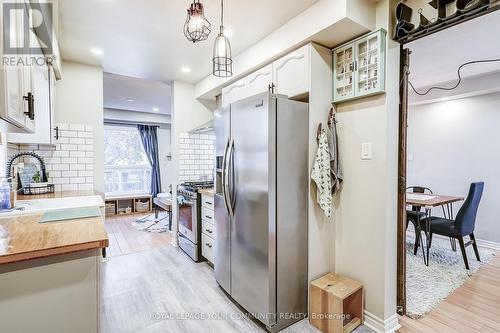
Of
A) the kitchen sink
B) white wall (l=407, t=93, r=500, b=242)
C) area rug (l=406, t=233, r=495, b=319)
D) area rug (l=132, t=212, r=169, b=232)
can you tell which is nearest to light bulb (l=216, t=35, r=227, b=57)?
the kitchen sink

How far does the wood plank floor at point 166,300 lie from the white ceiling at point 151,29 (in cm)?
244

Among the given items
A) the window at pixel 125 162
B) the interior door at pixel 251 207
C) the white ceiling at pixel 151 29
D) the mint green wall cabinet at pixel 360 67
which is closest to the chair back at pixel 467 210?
the mint green wall cabinet at pixel 360 67

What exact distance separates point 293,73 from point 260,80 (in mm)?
Result: 489

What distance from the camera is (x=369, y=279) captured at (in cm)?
195

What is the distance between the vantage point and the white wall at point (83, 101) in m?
3.02

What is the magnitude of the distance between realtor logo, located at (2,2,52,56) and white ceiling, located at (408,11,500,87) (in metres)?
3.09

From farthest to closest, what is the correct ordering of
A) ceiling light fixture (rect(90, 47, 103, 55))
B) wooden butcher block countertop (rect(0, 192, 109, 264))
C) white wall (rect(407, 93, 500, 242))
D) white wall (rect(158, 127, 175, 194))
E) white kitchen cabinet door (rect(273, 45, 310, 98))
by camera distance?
white wall (rect(158, 127, 175, 194)) → white wall (rect(407, 93, 500, 242)) → ceiling light fixture (rect(90, 47, 103, 55)) → white kitchen cabinet door (rect(273, 45, 310, 98)) → wooden butcher block countertop (rect(0, 192, 109, 264))

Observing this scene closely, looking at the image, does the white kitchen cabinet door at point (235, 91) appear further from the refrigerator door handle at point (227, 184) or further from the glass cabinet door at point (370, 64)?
the glass cabinet door at point (370, 64)

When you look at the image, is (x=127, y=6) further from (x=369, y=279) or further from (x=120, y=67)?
(x=369, y=279)

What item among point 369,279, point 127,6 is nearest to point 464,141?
point 369,279

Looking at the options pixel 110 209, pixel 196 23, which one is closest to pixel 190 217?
pixel 196 23

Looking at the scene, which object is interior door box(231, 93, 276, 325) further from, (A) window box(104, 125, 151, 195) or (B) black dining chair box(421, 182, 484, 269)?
(A) window box(104, 125, 151, 195)

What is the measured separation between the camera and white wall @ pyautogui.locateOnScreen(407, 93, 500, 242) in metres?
3.64

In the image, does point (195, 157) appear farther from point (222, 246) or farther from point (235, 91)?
point (222, 246)
